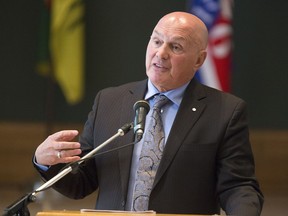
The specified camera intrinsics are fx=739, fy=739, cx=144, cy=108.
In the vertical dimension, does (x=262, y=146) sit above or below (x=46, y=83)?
below

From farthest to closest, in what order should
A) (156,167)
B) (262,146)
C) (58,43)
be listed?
(262,146)
(58,43)
(156,167)

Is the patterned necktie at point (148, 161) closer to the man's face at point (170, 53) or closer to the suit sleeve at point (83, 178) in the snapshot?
the man's face at point (170, 53)

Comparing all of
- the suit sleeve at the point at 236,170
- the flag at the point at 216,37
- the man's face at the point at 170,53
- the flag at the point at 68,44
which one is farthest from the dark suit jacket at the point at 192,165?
the flag at the point at 68,44

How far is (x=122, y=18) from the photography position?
29.5ft

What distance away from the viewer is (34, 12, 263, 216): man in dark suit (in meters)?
3.52

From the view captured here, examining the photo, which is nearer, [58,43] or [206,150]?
[206,150]

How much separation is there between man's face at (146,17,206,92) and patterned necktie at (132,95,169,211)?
0.18 meters

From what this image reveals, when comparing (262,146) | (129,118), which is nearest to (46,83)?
(262,146)

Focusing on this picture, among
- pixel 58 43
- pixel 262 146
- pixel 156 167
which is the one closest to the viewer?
pixel 156 167

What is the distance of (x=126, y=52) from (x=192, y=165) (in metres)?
5.57

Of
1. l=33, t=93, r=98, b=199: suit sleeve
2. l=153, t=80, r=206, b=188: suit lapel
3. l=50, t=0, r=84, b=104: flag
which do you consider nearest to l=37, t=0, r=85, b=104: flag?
l=50, t=0, r=84, b=104: flag

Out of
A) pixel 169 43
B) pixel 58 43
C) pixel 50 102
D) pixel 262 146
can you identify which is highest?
pixel 169 43

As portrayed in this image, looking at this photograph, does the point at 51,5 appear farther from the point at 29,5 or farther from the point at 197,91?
the point at 197,91

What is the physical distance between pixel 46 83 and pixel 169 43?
222 inches
